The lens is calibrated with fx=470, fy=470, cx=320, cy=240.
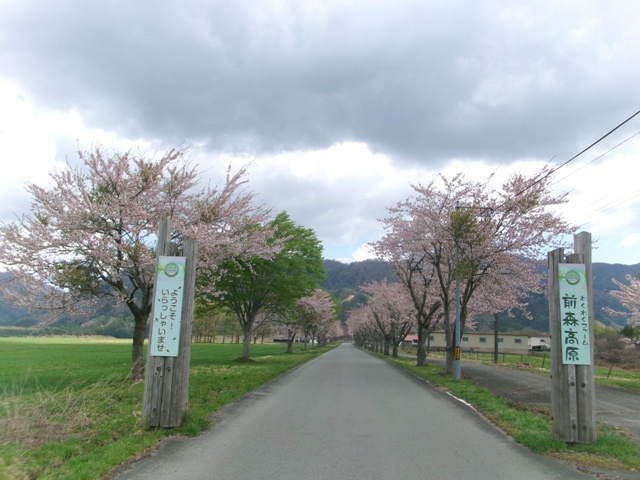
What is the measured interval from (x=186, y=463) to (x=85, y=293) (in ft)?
35.2

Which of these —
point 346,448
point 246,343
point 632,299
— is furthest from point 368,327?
point 346,448

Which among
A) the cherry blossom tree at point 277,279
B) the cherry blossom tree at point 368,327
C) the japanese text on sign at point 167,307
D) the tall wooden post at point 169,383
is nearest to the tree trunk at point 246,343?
the cherry blossom tree at point 277,279

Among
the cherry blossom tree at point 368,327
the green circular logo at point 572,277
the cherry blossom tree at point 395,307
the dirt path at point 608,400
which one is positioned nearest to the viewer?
the green circular logo at point 572,277

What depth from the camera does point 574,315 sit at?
7531 mm

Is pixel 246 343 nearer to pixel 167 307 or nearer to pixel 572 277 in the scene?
pixel 167 307

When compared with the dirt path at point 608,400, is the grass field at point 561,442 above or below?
above

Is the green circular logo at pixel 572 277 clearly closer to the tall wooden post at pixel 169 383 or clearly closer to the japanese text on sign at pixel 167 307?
the tall wooden post at pixel 169 383

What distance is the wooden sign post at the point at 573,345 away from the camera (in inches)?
287

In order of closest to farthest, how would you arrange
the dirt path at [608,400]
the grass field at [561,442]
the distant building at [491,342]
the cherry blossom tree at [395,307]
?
the grass field at [561,442] → the dirt path at [608,400] → the cherry blossom tree at [395,307] → the distant building at [491,342]

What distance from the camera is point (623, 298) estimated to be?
23.9m

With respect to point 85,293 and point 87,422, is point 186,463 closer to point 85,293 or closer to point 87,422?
point 87,422

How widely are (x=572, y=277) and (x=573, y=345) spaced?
1086mm

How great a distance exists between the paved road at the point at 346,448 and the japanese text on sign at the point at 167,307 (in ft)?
5.19

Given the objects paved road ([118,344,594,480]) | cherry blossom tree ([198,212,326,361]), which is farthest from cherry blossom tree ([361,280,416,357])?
paved road ([118,344,594,480])
